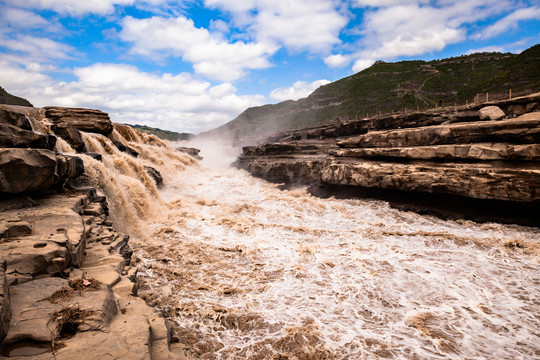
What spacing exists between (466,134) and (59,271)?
11754mm

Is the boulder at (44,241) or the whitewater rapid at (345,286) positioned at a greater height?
the boulder at (44,241)

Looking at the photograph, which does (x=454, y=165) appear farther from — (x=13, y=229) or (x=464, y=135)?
(x=13, y=229)

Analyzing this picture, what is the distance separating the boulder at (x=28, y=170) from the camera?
493 cm

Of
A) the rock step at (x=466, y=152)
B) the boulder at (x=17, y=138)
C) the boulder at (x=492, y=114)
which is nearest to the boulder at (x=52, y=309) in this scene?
the boulder at (x=17, y=138)

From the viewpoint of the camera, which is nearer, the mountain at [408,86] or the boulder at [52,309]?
the boulder at [52,309]

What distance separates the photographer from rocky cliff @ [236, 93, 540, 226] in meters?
7.80

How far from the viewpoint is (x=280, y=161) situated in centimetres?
1806

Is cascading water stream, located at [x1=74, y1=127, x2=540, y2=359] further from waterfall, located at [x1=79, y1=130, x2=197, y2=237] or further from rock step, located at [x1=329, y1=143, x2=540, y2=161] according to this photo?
rock step, located at [x1=329, y1=143, x2=540, y2=161]

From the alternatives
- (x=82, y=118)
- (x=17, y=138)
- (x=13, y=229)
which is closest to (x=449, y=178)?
(x=13, y=229)

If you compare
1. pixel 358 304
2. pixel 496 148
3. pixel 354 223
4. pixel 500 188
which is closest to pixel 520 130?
pixel 496 148

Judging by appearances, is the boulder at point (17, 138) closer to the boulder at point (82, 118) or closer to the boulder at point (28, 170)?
the boulder at point (28, 170)

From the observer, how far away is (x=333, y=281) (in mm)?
5566

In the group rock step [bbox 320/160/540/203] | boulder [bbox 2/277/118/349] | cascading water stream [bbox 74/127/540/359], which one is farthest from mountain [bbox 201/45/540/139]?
boulder [bbox 2/277/118/349]

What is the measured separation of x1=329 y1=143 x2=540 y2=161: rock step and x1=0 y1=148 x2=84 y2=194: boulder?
36.8 feet
